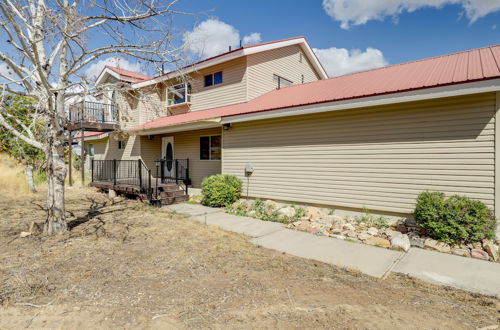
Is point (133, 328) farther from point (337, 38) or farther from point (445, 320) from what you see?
point (337, 38)

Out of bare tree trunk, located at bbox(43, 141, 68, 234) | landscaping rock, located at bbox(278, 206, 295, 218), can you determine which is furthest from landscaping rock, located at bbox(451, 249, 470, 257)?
bare tree trunk, located at bbox(43, 141, 68, 234)

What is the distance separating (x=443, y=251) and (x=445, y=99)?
312 centimetres

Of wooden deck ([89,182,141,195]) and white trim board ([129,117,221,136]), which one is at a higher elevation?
white trim board ([129,117,221,136])

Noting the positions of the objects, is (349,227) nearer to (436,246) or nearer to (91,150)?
(436,246)

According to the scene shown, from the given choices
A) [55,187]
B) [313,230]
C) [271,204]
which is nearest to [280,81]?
[271,204]

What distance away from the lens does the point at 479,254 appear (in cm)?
456

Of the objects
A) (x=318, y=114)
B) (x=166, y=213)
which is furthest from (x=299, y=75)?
(x=166, y=213)

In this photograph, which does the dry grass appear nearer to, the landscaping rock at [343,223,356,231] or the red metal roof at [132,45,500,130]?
the red metal roof at [132,45,500,130]

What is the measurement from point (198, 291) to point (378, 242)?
12.4 feet

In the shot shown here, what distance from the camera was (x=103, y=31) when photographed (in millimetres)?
5250

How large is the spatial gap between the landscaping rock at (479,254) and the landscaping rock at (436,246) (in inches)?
13.1

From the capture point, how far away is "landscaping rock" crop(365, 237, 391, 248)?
5.23 m

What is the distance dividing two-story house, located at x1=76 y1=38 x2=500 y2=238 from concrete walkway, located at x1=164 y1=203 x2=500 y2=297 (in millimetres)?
1710

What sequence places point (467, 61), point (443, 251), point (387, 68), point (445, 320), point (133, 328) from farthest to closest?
point (387, 68), point (467, 61), point (443, 251), point (445, 320), point (133, 328)
